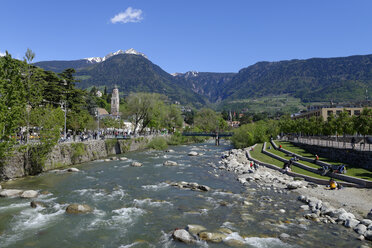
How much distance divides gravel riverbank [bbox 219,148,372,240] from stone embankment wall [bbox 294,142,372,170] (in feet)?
27.1

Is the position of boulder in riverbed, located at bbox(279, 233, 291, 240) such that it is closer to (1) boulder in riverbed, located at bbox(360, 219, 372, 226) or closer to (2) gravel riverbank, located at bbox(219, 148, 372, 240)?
(2) gravel riverbank, located at bbox(219, 148, 372, 240)

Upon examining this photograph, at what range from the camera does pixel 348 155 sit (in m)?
32.9

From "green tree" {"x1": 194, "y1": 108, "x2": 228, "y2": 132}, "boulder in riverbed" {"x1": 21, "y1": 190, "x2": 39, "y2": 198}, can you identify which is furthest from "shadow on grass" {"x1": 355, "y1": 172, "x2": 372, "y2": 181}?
"green tree" {"x1": 194, "y1": 108, "x2": 228, "y2": 132}

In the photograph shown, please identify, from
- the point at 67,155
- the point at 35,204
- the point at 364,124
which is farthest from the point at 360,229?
the point at 67,155

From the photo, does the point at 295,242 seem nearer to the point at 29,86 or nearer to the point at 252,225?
the point at 252,225

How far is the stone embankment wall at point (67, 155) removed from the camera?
27891 millimetres

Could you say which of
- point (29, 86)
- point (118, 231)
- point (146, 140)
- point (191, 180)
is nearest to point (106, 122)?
point (146, 140)

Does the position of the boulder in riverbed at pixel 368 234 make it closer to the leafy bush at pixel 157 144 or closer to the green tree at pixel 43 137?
the green tree at pixel 43 137

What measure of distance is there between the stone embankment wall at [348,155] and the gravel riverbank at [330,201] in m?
8.25

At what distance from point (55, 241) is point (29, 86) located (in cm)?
2369

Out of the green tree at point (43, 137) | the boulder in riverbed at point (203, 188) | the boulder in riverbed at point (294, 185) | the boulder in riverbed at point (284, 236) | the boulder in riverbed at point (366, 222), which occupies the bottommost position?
the boulder in riverbed at point (203, 188)

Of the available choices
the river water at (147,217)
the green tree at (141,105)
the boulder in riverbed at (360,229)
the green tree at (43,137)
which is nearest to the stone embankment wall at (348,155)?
the river water at (147,217)

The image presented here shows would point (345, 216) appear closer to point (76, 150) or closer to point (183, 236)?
point (183, 236)

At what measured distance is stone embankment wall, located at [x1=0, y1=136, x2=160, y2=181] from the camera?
2789 centimetres
